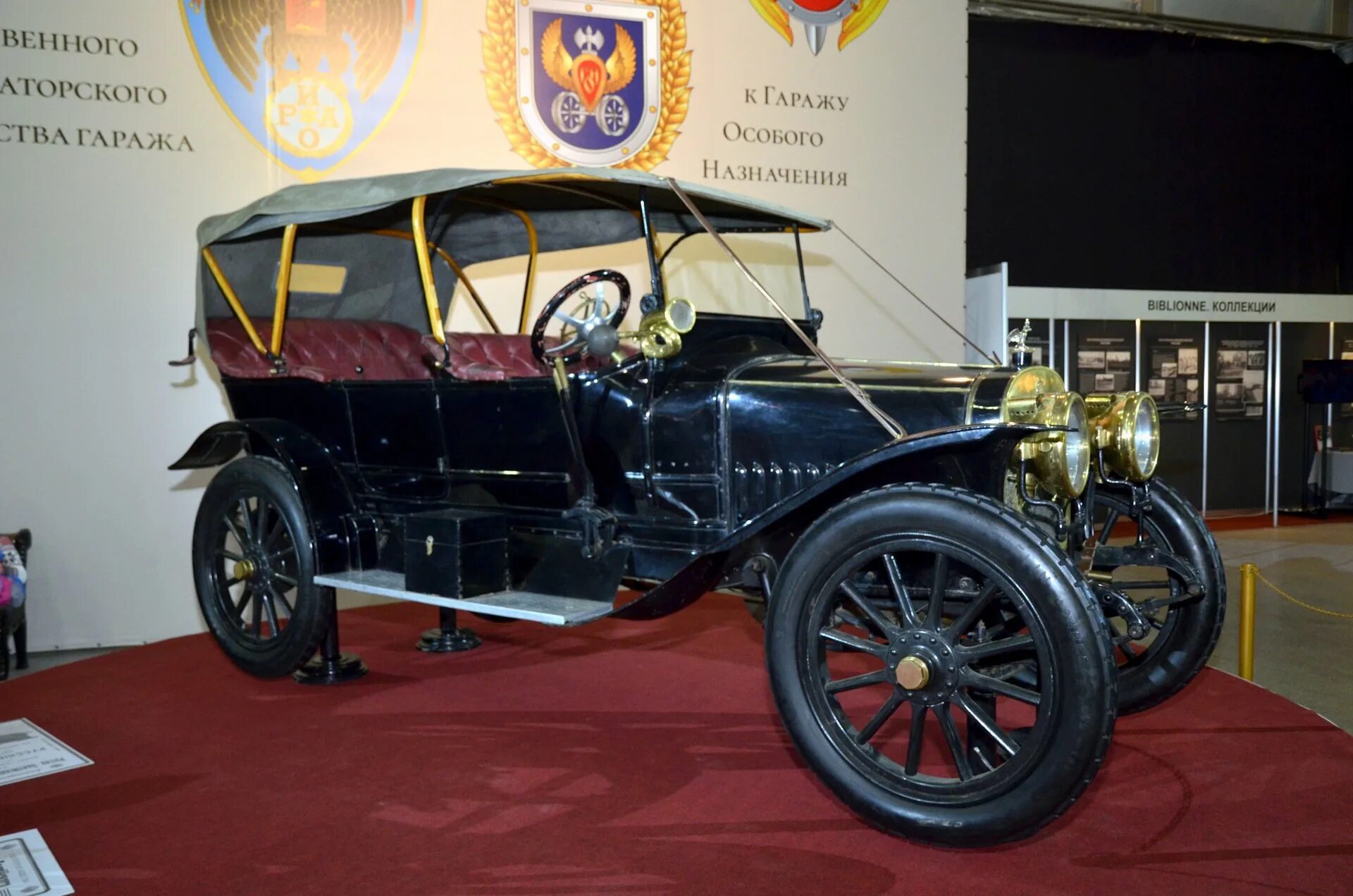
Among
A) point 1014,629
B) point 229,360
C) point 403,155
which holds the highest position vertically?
point 403,155

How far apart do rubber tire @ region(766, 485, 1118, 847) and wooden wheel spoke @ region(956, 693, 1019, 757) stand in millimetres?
91

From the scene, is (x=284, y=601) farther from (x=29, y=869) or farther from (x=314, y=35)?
(x=314, y=35)

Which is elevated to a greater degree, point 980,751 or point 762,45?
point 762,45

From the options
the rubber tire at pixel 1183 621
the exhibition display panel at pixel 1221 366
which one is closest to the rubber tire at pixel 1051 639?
the rubber tire at pixel 1183 621

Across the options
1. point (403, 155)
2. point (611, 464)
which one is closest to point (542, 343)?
point (611, 464)

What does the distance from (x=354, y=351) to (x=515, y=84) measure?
6.89 feet

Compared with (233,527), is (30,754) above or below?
below

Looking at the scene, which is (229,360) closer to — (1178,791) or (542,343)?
(542,343)

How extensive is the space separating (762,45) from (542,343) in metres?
3.86

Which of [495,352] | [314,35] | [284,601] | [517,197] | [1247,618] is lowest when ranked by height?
[1247,618]

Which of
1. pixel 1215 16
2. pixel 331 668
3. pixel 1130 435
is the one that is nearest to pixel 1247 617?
pixel 1130 435

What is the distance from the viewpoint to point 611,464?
3287mm

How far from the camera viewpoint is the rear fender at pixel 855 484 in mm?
2502

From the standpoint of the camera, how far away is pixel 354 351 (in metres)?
4.63
